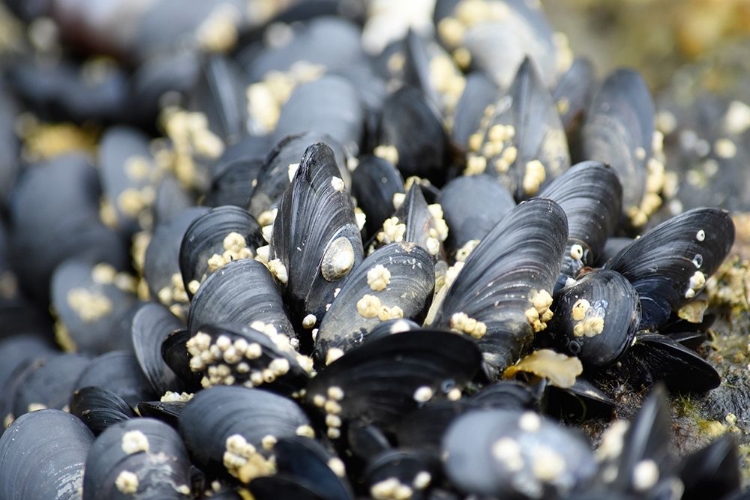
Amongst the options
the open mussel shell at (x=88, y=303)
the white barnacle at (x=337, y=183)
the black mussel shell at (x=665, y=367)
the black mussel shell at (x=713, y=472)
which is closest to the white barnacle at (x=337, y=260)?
the white barnacle at (x=337, y=183)

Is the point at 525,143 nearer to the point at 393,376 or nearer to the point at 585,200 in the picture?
the point at 585,200

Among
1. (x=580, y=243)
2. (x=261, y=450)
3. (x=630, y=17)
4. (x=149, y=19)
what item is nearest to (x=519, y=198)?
(x=580, y=243)

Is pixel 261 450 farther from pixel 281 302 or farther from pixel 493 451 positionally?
pixel 493 451

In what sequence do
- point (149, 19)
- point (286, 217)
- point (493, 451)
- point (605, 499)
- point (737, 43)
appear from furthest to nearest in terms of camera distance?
point (149, 19), point (737, 43), point (286, 217), point (493, 451), point (605, 499)

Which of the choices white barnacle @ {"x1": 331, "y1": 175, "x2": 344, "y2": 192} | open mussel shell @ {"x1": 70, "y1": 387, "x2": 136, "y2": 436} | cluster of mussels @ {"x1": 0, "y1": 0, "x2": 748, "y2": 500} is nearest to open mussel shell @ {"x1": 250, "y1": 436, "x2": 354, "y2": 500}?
cluster of mussels @ {"x1": 0, "y1": 0, "x2": 748, "y2": 500}

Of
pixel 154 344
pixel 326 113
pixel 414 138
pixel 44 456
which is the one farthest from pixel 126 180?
pixel 44 456

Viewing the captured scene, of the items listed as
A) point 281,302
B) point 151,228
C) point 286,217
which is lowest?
point 151,228

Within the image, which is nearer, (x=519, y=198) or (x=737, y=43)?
(x=519, y=198)
